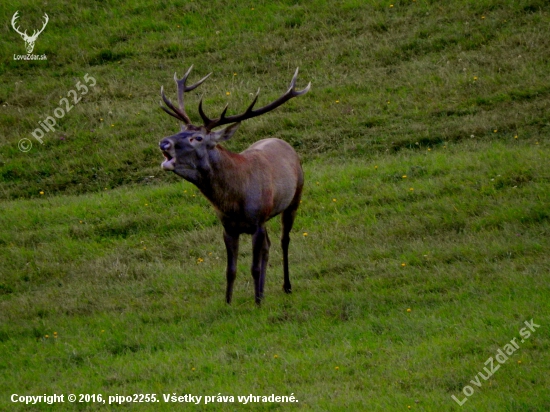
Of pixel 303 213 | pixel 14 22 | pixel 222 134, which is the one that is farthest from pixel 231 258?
pixel 14 22

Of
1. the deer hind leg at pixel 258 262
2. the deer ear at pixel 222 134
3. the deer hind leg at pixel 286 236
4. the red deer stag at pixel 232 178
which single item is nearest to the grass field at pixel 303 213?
the deer hind leg at pixel 286 236

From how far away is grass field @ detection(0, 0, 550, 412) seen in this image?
809cm

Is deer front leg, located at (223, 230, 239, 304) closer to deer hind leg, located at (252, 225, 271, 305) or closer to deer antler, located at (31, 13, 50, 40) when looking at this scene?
deer hind leg, located at (252, 225, 271, 305)

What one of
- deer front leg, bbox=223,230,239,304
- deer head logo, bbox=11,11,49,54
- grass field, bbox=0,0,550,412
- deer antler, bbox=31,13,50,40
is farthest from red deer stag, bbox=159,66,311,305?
deer antler, bbox=31,13,50,40

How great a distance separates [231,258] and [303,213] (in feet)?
10.8

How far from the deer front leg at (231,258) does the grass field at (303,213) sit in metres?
0.21

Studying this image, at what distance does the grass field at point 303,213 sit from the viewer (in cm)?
809

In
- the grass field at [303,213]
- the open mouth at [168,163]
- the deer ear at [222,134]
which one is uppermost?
the deer ear at [222,134]

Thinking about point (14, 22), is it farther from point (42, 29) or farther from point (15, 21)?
point (42, 29)

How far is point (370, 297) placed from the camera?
9875 mm

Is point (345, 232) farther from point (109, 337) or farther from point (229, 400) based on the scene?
point (229, 400)

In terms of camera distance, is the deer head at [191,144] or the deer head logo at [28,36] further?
the deer head logo at [28,36]

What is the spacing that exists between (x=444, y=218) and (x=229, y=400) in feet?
18.3

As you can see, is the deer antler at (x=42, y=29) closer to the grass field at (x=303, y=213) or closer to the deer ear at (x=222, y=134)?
the grass field at (x=303, y=213)
